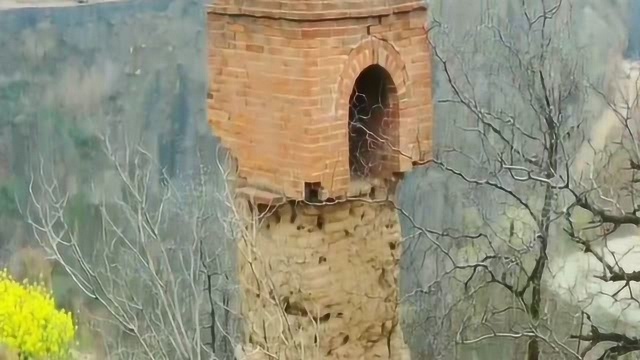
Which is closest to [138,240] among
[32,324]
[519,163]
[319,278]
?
[32,324]

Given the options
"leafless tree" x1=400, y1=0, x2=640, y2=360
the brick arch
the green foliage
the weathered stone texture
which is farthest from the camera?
"leafless tree" x1=400, y1=0, x2=640, y2=360

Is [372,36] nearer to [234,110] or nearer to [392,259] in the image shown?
[234,110]

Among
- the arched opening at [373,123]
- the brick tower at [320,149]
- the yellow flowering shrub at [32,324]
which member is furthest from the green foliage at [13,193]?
the arched opening at [373,123]

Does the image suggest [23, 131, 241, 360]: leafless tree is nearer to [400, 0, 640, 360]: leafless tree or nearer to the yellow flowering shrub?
the yellow flowering shrub

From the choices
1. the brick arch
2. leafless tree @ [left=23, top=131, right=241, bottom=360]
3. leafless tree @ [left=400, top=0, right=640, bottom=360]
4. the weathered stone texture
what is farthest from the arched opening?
leafless tree @ [left=400, top=0, right=640, bottom=360]

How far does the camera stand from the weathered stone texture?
4.93 m

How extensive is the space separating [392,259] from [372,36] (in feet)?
3.86

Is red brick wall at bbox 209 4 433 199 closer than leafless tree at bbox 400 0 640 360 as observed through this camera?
Yes

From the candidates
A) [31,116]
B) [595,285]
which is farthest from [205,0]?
[595,285]

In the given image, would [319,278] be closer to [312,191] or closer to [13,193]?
[312,191]

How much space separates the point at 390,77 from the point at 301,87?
59cm

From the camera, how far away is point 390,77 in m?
5.04

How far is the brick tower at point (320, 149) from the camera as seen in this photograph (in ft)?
15.4

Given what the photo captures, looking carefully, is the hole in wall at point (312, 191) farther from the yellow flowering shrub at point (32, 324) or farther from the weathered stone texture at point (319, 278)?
the yellow flowering shrub at point (32, 324)
